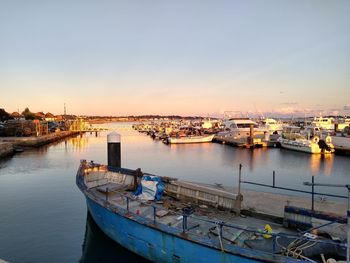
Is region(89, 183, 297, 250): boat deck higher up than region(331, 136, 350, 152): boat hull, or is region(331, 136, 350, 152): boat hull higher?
region(89, 183, 297, 250): boat deck

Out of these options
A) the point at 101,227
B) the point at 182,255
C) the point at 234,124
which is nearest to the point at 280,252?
the point at 182,255

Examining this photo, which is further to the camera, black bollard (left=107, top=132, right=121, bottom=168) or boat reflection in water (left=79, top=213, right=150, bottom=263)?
black bollard (left=107, top=132, right=121, bottom=168)

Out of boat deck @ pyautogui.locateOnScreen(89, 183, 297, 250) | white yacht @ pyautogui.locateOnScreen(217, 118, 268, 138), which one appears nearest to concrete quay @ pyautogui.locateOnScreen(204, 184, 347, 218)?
boat deck @ pyautogui.locateOnScreen(89, 183, 297, 250)

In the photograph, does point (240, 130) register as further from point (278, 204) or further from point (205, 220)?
point (205, 220)

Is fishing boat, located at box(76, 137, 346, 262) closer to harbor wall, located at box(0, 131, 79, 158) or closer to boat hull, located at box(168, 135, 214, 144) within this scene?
harbor wall, located at box(0, 131, 79, 158)

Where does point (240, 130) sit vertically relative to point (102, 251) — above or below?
above

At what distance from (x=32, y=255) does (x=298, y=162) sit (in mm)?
34742

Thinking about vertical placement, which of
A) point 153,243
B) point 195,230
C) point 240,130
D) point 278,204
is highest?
point 240,130

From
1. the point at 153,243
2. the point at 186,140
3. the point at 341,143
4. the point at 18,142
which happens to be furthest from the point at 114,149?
the point at 186,140

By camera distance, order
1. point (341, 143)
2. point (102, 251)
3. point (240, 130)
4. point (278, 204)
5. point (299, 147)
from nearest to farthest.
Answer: point (278, 204) → point (102, 251) → point (299, 147) → point (341, 143) → point (240, 130)

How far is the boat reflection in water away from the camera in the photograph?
11.3m

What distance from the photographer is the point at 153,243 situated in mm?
9539

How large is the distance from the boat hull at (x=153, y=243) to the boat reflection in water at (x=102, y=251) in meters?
0.40

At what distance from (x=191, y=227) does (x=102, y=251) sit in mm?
4855
